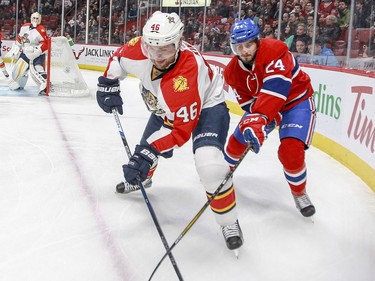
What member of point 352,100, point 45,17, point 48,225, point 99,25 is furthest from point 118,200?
point 45,17

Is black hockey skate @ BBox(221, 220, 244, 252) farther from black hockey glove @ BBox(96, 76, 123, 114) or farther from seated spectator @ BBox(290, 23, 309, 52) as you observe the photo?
seated spectator @ BBox(290, 23, 309, 52)

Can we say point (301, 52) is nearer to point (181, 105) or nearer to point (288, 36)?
point (288, 36)

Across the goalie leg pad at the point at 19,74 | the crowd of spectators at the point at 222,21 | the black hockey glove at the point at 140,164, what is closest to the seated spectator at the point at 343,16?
the crowd of spectators at the point at 222,21

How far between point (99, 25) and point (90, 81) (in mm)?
2533

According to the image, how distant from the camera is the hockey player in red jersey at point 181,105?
1.93m

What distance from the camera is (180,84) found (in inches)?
76.7

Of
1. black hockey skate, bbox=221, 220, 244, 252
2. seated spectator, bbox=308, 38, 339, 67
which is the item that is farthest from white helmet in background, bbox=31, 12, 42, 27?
black hockey skate, bbox=221, 220, 244, 252

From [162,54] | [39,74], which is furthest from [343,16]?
[39,74]

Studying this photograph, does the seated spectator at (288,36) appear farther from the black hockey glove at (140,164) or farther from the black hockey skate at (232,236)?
the black hockey glove at (140,164)

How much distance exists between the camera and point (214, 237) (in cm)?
222

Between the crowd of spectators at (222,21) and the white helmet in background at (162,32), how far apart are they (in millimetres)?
2360

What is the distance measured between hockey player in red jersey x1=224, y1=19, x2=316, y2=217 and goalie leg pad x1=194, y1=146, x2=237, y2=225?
0.16 m

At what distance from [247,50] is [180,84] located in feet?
1.53

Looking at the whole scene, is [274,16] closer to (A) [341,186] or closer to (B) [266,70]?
(A) [341,186]
